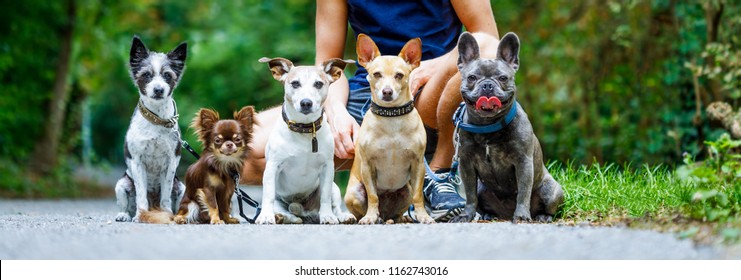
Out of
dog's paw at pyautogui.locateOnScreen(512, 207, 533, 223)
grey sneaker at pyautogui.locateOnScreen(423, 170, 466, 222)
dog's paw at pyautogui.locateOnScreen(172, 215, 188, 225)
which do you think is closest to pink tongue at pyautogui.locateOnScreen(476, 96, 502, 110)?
dog's paw at pyautogui.locateOnScreen(512, 207, 533, 223)

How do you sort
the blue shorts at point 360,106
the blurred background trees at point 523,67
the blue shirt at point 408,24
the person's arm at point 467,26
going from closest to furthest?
1. the person's arm at point 467,26
2. the blue shorts at point 360,106
3. the blue shirt at point 408,24
4. the blurred background trees at point 523,67

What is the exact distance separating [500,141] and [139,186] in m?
2.28

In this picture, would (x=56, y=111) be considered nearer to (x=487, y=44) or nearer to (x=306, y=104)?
(x=487, y=44)

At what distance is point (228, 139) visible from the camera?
5355 mm

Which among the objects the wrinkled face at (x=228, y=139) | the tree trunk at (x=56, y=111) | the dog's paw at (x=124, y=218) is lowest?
the tree trunk at (x=56, y=111)

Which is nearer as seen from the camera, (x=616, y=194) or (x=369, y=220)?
(x=369, y=220)

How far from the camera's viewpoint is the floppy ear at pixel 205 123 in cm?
539

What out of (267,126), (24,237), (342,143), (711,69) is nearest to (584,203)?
(342,143)

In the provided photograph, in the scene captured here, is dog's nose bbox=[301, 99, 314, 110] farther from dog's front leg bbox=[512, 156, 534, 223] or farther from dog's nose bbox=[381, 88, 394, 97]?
dog's front leg bbox=[512, 156, 534, 223]

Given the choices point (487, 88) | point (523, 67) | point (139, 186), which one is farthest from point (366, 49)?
point (523, 67)

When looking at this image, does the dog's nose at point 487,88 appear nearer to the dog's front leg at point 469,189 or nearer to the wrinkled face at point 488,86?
the wrinkled face at point 488,86

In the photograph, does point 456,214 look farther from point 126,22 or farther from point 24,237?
point 126,22

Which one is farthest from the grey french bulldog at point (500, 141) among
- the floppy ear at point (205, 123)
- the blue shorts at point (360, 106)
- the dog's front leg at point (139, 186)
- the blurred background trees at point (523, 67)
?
the blurred background trees at point (523, 67)

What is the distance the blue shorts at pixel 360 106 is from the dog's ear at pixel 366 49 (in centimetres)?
98
